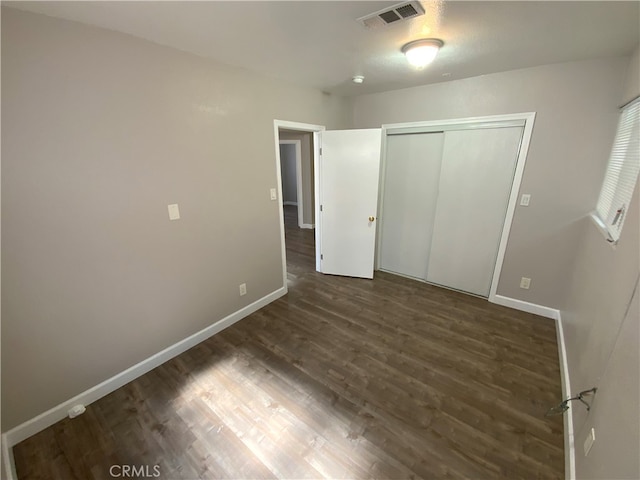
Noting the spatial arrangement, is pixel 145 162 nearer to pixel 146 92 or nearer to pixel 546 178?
pixel 146 92

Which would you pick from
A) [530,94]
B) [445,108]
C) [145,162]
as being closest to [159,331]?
[145,162]

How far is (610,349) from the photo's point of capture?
45.4 inches

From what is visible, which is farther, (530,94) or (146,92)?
(530,94)

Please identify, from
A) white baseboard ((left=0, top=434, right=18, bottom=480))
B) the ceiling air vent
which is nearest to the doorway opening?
the ceiling air vent

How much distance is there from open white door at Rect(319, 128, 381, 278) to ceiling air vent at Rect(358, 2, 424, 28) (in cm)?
→ 154

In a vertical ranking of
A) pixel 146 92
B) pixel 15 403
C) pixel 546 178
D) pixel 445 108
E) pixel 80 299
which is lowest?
pixel 15 403

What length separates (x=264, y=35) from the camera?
5.32ft

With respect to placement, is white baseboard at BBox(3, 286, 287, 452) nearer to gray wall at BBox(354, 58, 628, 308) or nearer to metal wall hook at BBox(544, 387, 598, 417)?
metal wall hook at BBox(544, 387, 598, 417)

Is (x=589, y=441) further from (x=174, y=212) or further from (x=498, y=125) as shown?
(x=174, y=212)

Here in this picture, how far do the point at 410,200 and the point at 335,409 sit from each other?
256 centimetres

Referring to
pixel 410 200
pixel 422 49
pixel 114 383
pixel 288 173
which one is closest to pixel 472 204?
pixel 410 200

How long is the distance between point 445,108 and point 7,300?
3796 mm

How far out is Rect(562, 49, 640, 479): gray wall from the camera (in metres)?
0.86

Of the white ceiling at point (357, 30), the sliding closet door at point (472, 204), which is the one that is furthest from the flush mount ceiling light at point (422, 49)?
the sliding closet door at point (472, 204)
